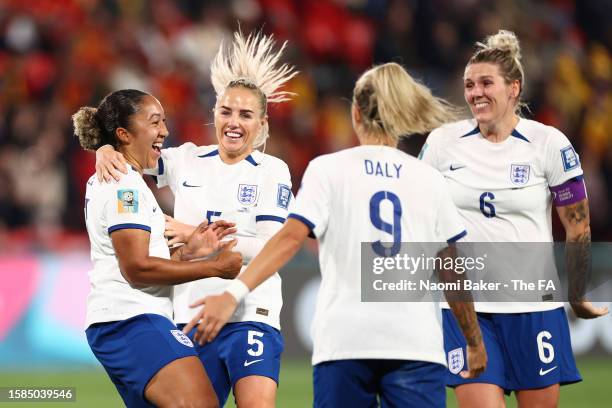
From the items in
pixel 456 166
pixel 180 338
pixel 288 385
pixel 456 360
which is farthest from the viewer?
pixel 288 385

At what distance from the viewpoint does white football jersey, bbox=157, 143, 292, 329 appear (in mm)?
5918

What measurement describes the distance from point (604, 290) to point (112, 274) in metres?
7.92

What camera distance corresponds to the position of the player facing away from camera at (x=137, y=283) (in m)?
4.93

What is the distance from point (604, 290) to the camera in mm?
11812

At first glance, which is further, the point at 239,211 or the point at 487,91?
the point at 239,211

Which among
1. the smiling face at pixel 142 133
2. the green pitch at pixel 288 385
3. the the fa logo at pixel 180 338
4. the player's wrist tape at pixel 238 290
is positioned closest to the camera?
the player's wrist tape at pixel 238 290

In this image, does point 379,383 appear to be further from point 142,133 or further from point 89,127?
point 89,127

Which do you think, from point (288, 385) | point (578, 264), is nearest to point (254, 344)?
point (578, 264)

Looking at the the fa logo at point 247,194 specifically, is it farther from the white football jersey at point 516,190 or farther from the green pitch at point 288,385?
the green pitch at point 288,385

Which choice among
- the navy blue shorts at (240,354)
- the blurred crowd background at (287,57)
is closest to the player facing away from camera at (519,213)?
the navy blue shorts at (240,354)

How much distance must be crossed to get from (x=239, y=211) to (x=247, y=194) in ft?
0.35

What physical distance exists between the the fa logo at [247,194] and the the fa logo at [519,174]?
4.63 feet

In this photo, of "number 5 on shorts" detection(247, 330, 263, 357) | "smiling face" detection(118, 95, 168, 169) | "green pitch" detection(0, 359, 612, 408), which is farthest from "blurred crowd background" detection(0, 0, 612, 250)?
"smiling face" detection(118, 95, 168, 169)

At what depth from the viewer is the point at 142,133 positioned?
17.7 feet
